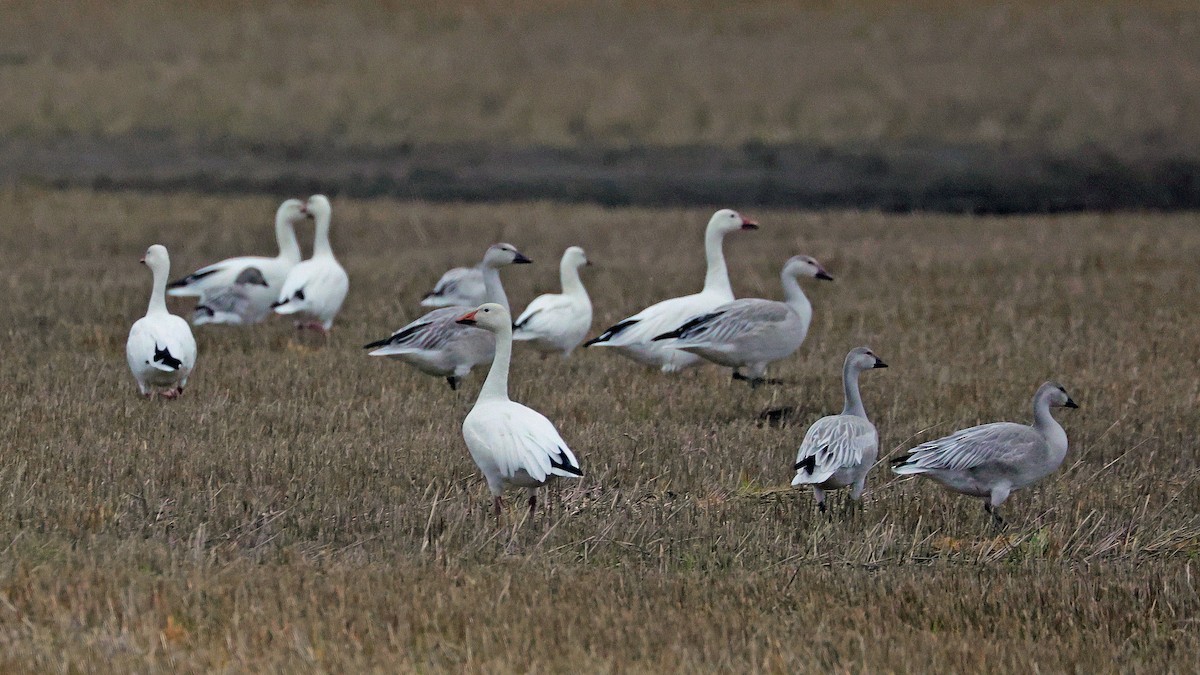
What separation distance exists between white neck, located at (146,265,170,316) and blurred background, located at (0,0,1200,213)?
751 inches

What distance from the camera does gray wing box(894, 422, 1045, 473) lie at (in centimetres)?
738

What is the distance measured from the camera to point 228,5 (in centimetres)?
5150

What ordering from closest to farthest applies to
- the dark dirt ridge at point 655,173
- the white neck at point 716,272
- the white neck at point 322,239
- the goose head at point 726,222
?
the white neck at point 716,272, the goose head at point 726,222, the white neck at point 322,239, the dark dirt ridge at point 655,173

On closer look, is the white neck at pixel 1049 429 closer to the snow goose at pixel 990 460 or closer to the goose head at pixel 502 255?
the snow goose at pixel 990 460

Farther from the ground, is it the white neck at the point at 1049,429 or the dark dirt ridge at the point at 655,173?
the dark dirt ridge at the point at 655,173

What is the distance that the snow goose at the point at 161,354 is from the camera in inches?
381

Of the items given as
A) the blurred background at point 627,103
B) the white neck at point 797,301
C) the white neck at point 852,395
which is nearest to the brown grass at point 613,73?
the blurred background at point 627,103

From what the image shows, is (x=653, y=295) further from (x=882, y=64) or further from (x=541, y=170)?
(x=882, y=64)

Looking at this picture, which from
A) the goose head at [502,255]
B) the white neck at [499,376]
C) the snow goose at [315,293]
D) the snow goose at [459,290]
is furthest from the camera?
the snow goose at [459,290]

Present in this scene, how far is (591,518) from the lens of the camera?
7.12 metres

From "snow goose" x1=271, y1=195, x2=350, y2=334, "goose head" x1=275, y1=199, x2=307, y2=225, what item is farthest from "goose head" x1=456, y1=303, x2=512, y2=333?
"goose head" x1=275, y1=199, x2=307, y2=225

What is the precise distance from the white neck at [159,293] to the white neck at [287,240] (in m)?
4.45

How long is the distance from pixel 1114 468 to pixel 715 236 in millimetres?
4765

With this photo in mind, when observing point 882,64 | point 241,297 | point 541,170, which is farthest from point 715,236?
point 882,64
